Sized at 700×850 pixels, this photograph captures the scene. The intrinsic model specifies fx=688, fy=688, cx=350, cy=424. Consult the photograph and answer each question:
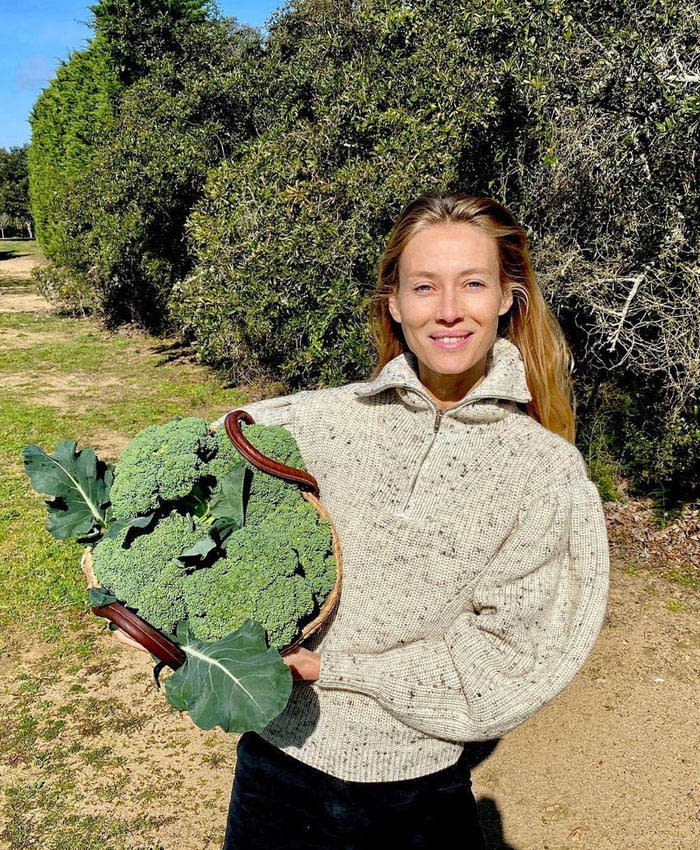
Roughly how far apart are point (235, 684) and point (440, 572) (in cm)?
54

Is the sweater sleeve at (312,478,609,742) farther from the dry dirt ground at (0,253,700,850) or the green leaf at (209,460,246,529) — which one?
the dry dirt ground at (0,253,700,850)

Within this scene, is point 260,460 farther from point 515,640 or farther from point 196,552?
point 515,640

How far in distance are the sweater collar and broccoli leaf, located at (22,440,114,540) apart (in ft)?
2.44

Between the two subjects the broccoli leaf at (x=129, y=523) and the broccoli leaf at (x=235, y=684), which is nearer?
the broccoli leaf at (x=235, y=684)

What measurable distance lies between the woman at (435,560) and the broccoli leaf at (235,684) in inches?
6.9

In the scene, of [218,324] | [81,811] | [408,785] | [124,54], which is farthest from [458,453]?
[124,54]

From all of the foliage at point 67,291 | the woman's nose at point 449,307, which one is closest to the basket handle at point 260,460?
the woman's nose at point 449,307

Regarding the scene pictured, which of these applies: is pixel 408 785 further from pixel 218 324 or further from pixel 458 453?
pixel 218 324

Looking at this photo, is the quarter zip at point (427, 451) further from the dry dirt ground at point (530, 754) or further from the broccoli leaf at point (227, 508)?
the dry dirt ground at point (530, 754)

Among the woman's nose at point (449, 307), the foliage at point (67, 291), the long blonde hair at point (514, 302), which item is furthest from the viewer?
the foliage at point (67, 291)

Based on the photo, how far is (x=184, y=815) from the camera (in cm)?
344

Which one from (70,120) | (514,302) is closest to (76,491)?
(514,302)

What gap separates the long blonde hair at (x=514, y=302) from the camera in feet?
6.03

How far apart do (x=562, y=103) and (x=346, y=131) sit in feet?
6.28
